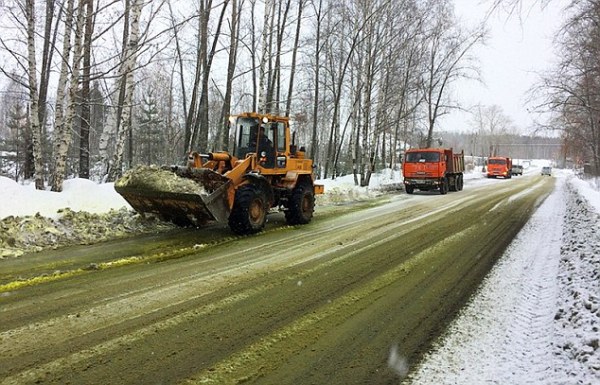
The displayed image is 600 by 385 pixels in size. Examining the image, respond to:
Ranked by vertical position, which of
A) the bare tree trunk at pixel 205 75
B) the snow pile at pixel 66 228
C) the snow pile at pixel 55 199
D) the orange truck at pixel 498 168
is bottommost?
the snow pile at pixel 66 228

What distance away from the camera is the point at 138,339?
4070 mm

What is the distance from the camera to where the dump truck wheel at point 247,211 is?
9.30 meters

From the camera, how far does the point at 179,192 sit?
8656 mm

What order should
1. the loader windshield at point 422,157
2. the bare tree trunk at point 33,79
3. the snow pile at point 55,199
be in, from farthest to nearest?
1. the loader windshield at point 422,157
2. the bare tree trunk at point 33,79
3. the snow pile at point 55,199

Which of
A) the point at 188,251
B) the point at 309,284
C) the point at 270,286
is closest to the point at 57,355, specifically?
the point at 270,286

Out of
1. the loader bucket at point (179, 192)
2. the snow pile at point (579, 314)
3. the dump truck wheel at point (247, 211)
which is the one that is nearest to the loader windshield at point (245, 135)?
the dump truck wheel at point (247, 211)

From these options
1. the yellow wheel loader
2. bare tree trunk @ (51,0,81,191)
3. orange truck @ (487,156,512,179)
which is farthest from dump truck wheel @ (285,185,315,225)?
orange truck @ (487,156,512,179)

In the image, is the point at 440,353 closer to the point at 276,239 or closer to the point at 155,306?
the point at 155,306

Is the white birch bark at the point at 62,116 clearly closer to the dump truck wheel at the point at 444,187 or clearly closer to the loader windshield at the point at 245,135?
the loader windshield at the point at 245,135

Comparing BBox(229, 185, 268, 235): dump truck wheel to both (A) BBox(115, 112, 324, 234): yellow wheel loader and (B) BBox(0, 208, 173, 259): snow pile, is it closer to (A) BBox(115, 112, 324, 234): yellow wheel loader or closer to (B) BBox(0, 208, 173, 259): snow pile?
(A) BBox(115, 112, 324, 234): yellow wheel loader

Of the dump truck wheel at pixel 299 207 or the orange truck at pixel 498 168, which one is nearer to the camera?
the dump truck wheel at pixel 299 207

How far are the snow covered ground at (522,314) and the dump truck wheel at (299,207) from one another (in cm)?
394

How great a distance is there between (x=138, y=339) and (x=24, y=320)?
1.27 m

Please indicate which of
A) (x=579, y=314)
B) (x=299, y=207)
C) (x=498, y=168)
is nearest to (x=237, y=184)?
(x=299, y=207)
